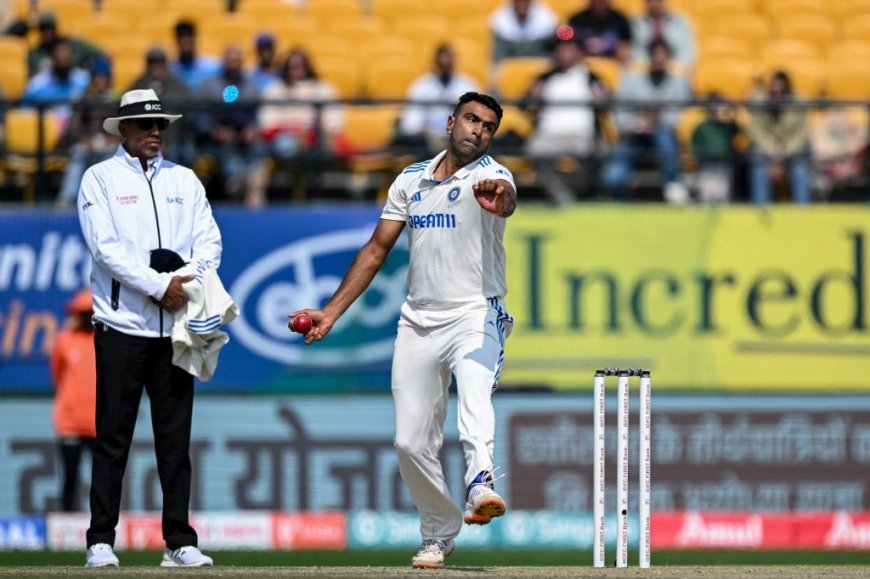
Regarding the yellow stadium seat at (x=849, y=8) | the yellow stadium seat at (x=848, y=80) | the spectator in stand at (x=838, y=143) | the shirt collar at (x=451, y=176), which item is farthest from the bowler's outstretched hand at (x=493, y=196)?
the yellow stadium seat at (x=849, y=8)

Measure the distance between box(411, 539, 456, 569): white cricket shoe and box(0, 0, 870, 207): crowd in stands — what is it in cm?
593

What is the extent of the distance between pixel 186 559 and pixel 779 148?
25.9ft

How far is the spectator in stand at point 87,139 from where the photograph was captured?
1441 cm

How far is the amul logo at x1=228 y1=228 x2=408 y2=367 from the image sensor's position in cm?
1471

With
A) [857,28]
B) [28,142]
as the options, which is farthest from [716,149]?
[28,142]

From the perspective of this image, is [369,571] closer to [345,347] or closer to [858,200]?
[345,347]

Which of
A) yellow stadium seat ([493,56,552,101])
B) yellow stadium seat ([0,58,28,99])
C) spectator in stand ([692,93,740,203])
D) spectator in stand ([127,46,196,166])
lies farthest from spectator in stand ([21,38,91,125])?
spectator in stand ([692,93,740,203])

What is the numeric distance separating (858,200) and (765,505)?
280 centimetres

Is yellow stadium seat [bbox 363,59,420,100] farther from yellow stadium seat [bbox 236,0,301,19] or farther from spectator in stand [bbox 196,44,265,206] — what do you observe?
spectator in stand [bbox 196,44,265,206]

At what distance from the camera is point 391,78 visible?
1623cm

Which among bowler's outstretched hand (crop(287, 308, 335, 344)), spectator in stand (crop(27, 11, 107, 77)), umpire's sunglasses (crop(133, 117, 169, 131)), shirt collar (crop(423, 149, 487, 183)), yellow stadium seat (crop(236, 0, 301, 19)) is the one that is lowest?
bowler's outstretched hand (crop(287, 308, 335, 344))

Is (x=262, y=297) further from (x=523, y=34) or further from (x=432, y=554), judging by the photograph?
(x=432, y=554)

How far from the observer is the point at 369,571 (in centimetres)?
807

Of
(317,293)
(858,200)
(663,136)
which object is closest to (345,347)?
(317,293)
